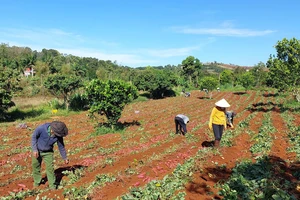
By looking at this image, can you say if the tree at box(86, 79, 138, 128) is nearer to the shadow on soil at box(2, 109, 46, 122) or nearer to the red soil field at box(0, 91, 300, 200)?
the red soil field at box(0, 91, 300, 200)

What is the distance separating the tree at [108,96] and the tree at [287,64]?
16.0m

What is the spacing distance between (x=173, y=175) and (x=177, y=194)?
1.45m

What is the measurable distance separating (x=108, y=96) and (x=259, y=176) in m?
10.9

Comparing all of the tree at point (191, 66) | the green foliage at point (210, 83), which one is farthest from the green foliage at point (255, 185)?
the tree at point (191, 66)

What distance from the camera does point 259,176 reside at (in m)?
7.16

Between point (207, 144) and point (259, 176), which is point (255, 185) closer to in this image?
point (259, 176)

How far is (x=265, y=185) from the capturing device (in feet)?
20.3

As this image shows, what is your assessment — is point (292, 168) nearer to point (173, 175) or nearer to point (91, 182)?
point (173, 175)

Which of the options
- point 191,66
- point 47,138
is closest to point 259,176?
point 47,138

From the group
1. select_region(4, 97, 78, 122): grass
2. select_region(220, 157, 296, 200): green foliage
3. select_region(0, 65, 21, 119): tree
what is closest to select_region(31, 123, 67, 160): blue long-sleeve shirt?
select_region(220, 157, 296, 200): green foliage

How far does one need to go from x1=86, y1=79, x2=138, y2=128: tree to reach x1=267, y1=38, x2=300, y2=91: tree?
16.0 metres

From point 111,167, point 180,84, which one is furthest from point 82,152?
point 180,84

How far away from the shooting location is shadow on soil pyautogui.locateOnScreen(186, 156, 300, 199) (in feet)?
20.7

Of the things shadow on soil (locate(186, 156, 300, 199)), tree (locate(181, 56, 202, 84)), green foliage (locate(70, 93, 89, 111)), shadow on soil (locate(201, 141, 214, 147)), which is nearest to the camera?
shadow on soil (locate(186, 156, 300, 199))
